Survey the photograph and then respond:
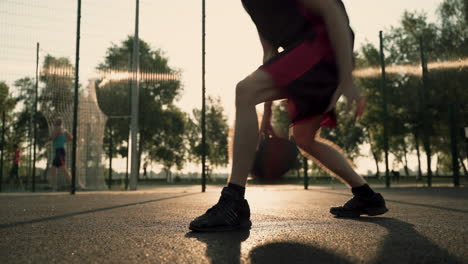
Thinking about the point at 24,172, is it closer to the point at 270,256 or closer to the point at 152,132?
the point at 270,256

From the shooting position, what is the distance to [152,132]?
28.6 meters

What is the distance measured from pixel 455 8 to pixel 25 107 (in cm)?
2009

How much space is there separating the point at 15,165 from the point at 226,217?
11175 mm

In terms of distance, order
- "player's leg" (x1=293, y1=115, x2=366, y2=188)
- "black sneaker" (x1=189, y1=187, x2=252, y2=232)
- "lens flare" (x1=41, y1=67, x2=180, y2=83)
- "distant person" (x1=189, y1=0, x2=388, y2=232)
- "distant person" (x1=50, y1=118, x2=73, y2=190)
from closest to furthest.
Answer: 1. "black sneaker" (x1=189, y1=187, x2=252, y2=232)
2. "distant person" (x1=189, y1=0, x2=388, y2=232)
3. "player's leg" (x1=293, y1=115, x2=366, y2=188)
4. "distant person" (x1=50, y1=118, x2=73, y2=190)
5. "lens flare" (x1=41, y1=67, x2=180, y2=83)

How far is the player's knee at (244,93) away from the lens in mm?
2145

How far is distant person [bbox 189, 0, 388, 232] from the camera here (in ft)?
6.84

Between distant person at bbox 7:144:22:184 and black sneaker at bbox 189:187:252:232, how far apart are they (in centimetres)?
1056

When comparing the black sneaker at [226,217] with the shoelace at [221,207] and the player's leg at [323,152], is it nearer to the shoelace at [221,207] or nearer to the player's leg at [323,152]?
the shoelace at [221,207]

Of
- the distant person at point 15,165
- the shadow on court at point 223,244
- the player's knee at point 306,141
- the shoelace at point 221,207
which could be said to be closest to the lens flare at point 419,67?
the player's knee at point 306,141

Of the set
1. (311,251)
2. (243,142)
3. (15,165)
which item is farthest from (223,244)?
(15,165)

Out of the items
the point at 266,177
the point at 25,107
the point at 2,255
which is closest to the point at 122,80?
the point at 25,107

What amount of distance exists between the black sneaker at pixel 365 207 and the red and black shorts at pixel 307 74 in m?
0.68

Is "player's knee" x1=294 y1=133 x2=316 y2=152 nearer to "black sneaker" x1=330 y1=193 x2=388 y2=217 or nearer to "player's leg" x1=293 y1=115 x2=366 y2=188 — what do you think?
"player's leg" x1=293 y1=115 x2=366 y2=188

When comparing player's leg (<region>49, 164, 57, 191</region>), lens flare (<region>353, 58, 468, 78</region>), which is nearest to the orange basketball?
player's leg (<region>49, 164, 57, 191</region>)
